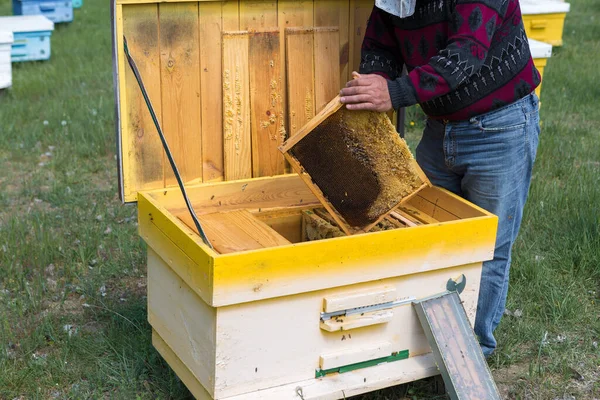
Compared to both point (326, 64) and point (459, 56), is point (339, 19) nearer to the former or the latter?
point (326, 64)

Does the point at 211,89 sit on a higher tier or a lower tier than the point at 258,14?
lower

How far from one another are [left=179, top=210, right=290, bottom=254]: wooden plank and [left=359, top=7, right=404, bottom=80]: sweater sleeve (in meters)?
0.65

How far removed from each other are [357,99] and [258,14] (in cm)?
62

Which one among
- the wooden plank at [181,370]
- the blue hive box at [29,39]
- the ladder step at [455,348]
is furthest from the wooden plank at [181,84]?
the blue hive box at [29,39]

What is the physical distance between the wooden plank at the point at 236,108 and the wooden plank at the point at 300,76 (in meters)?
0.17

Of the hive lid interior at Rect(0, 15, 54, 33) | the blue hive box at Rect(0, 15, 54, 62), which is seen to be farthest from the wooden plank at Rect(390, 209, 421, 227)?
the blue hive box at Rect(0, 15, 54, 62)

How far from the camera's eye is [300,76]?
114 inches

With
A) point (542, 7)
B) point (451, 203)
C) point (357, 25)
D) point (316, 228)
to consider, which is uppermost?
point (542, 7)

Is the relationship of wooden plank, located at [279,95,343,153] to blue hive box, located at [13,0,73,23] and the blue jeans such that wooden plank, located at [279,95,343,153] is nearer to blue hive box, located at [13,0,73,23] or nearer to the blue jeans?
the blue jeans

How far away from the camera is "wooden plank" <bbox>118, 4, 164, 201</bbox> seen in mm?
2531

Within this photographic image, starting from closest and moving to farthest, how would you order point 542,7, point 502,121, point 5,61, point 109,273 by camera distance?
point 502,121
point 109,273
point 5,61
point 542,7

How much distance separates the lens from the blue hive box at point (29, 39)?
23.6 ft

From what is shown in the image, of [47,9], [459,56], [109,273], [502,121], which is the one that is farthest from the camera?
[47,9]

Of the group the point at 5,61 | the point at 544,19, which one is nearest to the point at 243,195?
the point at 5,61
